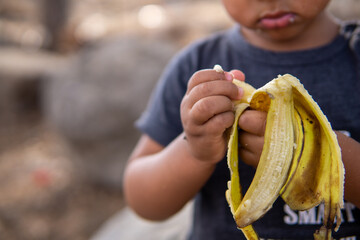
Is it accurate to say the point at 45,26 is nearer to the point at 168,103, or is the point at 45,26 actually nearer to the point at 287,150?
the point at 168,103

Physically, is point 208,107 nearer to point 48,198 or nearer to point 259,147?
point 259,147

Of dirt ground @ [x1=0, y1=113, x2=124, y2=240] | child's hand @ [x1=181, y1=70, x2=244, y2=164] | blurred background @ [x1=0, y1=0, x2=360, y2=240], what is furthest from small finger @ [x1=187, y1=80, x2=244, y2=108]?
dirt ground @ [x1=0, y1=113, x2=124, y2=240]

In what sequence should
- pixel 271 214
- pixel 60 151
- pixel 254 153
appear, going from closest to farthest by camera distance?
pixel 254 153 < pixel 271 214 < pixel 60 151

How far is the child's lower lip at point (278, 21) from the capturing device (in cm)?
95

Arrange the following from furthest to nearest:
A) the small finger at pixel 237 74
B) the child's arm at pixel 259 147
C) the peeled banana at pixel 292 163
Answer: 1. the small finger at pixel 237 74
2. the child's arm at pixel 259 147
3. the peeled banana at pixel 292 163

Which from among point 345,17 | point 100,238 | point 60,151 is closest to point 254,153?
point 100,238

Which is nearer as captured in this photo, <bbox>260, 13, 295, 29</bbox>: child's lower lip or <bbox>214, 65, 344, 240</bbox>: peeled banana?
<bbox>214, 65, 344, 240</bbox>: peeled banana

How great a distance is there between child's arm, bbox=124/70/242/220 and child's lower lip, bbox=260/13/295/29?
0.85ft

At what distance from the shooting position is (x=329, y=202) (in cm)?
65

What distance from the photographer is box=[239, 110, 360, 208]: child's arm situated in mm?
734

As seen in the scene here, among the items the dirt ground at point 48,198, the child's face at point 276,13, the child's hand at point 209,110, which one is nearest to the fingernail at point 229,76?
the child's hand at point 209,110

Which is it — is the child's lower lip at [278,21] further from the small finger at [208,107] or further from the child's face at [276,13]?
the small finger at [208,107]

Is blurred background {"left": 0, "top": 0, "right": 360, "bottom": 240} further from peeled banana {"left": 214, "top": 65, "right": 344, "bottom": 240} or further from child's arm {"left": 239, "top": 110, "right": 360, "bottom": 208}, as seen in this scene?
peeled banana {"left": 214, "top": 65, "right": 344, "bottom": 240}

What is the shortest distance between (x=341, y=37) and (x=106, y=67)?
2.51 metres
